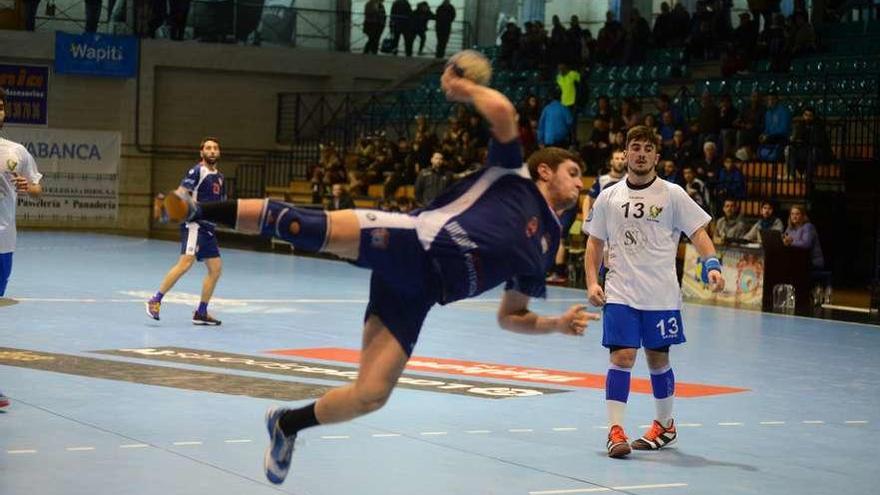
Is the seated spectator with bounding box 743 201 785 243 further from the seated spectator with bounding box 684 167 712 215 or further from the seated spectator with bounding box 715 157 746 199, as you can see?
the seated spectator with bounding box 715 157 746 199

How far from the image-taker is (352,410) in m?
6.63

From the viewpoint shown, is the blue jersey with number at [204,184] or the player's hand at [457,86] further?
the blue jersey with number at [204,184]

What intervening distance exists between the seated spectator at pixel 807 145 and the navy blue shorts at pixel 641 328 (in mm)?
14488

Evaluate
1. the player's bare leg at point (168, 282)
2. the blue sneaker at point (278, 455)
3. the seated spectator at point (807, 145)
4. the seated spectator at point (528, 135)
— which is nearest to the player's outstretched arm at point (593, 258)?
the blue sneaker at point (278, 455)

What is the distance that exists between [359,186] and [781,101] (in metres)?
9.61

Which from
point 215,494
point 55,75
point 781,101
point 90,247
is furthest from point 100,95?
point 215,494

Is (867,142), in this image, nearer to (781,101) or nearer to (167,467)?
(781,101)

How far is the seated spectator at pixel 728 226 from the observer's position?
2145 cm

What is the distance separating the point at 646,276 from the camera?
9.16m

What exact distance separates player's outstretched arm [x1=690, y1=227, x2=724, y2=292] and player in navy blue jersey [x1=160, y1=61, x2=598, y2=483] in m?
2.47

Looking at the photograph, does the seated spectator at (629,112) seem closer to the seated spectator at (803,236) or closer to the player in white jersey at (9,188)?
the seated spectator at (803,236)

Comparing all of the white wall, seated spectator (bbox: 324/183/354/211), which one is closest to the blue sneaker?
seated spectator (bbox: 324/183/354/211)

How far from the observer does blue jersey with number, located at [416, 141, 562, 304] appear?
6504 millimetres

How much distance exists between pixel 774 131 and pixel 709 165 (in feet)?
5.12
